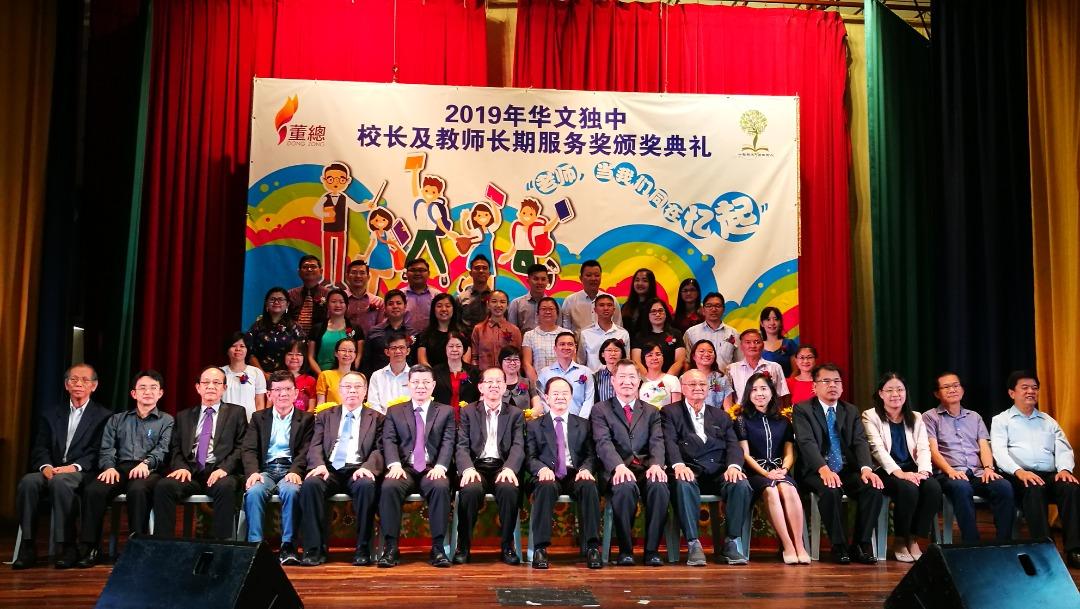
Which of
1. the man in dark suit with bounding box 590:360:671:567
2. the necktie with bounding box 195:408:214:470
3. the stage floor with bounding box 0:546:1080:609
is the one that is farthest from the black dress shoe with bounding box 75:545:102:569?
the man in dark suit with bounding box 590:360:671:567

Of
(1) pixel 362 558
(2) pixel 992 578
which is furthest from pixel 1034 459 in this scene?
(1) pixel 362 558

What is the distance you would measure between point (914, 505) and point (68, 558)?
434cm

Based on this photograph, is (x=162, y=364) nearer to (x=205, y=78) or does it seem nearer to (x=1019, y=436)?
(x=205, y=78)

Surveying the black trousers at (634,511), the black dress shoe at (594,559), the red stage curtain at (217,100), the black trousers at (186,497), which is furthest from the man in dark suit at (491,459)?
the red stage curtain at (217,100)

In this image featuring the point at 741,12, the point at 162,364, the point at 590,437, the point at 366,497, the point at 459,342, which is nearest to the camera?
the point at 366,497

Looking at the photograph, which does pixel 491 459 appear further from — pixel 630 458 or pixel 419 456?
pixel 630 458

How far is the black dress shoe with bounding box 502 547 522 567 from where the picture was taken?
517 cm

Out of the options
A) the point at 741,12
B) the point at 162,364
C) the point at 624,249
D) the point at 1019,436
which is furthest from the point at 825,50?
the point at 162,364

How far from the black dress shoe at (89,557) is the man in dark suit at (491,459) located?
1.78 meters

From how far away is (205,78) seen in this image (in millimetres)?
7301

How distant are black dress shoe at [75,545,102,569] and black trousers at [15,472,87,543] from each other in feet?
0.29

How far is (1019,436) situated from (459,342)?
331cm

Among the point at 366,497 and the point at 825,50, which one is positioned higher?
the point at 825,50

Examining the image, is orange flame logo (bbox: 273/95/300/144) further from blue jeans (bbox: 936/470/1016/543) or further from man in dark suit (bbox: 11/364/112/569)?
blue jeans (bbox: 936/470/1016/543)
